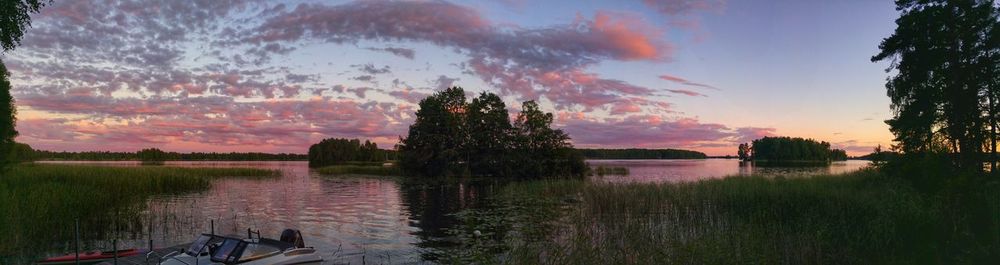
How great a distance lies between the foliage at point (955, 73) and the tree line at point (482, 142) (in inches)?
1649

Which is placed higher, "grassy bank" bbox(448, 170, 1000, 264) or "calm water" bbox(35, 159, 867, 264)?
"grassy bank" bbox(448, 170, 1000, 264)

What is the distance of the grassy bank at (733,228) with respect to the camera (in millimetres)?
13086

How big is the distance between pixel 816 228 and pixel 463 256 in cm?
1172

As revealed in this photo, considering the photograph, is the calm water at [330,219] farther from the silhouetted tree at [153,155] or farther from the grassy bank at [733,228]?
the silhouetted tree at [153,155]

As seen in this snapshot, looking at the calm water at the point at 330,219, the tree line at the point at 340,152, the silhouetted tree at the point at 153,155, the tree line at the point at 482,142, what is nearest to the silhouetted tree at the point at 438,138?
the tree line at the point at 482,142

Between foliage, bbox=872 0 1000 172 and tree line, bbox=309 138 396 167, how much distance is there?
447 feet

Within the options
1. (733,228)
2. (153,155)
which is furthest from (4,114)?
(153,155)

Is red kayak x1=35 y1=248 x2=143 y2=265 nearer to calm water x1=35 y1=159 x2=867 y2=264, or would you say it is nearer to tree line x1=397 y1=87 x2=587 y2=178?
calm water x1=35 y1=159 x2=867 y2=264

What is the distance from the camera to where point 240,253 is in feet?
48.3

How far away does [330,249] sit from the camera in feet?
71.6

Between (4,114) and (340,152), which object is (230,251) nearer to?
(4,114)

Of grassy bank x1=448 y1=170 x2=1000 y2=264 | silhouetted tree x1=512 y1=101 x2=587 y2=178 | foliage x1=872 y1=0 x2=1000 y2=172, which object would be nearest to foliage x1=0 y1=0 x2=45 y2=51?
grassy bank x1=448 y1=170 x2=1000 y2=264

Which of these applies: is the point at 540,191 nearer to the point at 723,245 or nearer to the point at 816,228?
the point at 816,228

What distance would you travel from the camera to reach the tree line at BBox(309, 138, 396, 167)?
15450 centimetres
